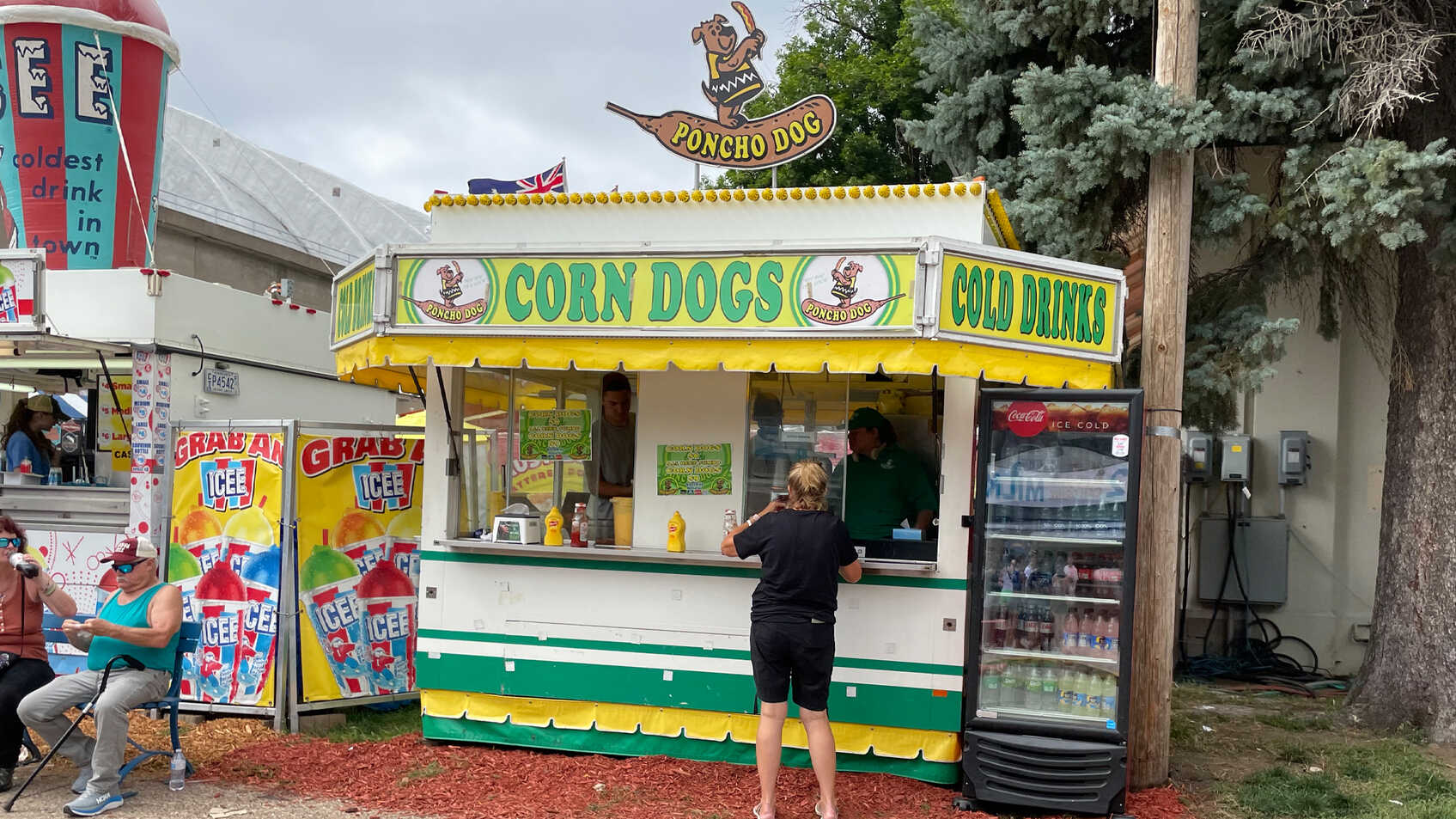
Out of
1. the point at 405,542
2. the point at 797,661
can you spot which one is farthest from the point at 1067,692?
the point at 405,542

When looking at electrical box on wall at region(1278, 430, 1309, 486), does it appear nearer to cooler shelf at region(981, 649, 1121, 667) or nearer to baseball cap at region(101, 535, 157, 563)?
cooler shelf at region(981, 649, 1121, 667)

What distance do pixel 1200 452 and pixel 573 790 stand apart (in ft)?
22.8

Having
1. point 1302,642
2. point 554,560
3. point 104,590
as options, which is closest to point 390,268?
point 554,560

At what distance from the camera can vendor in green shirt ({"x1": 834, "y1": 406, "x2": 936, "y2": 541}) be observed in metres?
6.75

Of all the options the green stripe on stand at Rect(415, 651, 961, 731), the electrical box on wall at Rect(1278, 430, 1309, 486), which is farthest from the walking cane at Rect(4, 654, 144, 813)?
the electrical box on wall at Rect(1278, 430, 1309, 486)

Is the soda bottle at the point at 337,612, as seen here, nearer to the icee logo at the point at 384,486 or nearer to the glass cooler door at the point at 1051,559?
the icee logo at the point at 384,486

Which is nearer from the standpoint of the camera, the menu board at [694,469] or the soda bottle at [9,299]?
the menu board at [694,469]

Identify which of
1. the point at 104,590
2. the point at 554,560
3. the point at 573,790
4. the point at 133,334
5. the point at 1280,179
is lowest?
the point at 573,790

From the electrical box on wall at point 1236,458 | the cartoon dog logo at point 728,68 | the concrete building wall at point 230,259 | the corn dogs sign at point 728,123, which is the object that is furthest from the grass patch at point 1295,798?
the concrete building wall at point 230,259

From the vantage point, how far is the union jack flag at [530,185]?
7484mm

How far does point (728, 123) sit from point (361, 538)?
3.84m

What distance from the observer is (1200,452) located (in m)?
10.3

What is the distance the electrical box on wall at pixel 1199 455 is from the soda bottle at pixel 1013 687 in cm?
487

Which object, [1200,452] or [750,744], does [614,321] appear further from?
[1200,452]
